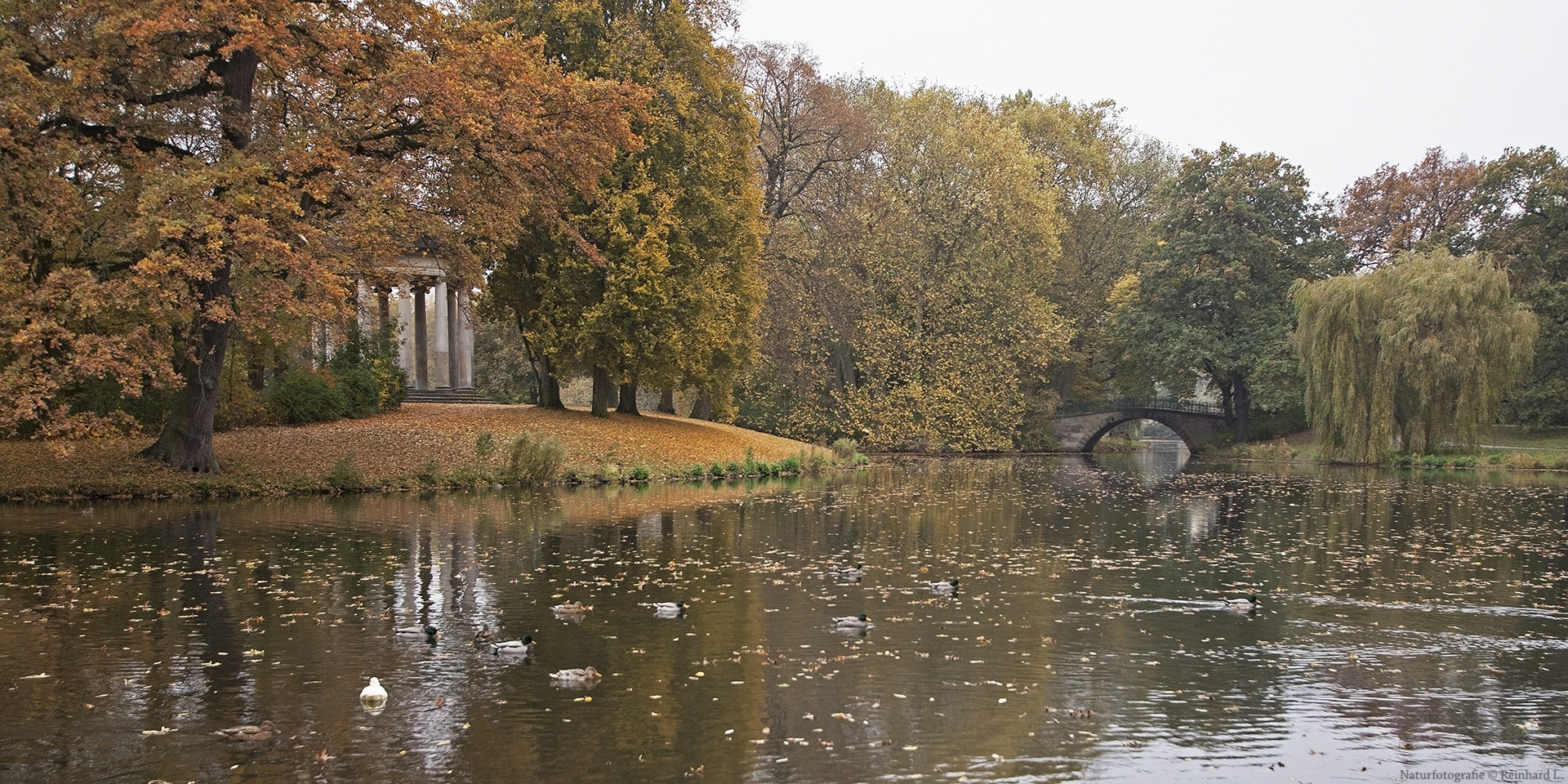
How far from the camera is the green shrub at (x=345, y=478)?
1048 inches

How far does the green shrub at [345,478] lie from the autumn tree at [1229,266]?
3975 centimetres

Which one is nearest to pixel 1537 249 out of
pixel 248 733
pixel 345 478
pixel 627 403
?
pixel 627 403

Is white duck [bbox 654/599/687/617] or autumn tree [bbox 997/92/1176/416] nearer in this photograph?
white duck [bbox 654/599/687/617]

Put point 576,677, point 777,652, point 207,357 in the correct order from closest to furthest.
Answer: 1. point 576,677
2. point 777,652
3. point 207,357

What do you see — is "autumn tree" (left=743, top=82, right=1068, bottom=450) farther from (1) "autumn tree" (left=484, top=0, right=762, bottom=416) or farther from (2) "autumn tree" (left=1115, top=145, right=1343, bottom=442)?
(1) "autumn tree" (left=484, top=0, right=762, bottom=416)

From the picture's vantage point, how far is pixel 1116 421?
60500 mm

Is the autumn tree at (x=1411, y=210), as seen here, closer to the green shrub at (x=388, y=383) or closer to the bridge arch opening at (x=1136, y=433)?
the bridge arch opening at (x=1136, y=433)

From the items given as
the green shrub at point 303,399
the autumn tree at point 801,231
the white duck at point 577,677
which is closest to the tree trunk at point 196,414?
the green shrub at point 303,399

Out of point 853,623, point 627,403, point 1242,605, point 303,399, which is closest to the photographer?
point 853,623

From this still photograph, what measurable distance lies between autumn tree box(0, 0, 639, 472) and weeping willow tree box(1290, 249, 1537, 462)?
27815 millimetres

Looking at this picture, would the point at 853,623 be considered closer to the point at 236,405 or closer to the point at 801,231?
the point at 236,405

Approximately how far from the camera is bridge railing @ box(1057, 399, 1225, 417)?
60.2 m

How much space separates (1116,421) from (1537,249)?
65.2ft

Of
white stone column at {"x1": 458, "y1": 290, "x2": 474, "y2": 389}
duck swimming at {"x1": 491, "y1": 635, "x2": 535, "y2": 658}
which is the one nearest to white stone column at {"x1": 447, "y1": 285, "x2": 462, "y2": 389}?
white stone column at {"x1": 458, "y1": 290, "x2": 474, "y2": 389}
